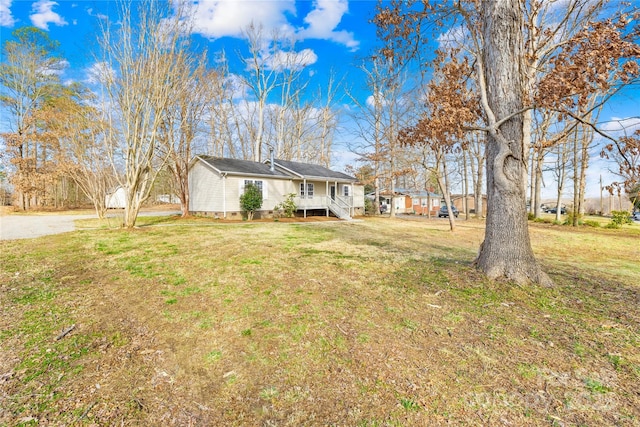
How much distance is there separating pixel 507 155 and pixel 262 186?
51.7 ft

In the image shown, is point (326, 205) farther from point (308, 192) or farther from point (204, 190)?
point (204, 190)

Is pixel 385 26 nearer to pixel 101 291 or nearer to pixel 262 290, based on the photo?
pixel 262 290

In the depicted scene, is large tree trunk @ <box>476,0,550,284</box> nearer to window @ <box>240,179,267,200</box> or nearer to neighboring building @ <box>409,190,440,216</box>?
window @ <box>240,179,267,200</box>

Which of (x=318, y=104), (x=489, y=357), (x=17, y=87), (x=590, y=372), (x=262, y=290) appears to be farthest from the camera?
(x=318, y=104)

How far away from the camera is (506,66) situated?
418 centimetres

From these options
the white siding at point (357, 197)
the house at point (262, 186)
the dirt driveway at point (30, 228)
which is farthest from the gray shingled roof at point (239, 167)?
the white siding at point (357, 197)

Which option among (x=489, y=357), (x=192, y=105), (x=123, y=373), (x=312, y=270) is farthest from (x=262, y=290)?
(x=192, y=105)

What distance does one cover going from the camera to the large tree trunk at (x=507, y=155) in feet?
13.4

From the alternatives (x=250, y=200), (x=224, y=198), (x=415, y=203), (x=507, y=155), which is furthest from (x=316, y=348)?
(x=415, y=203)

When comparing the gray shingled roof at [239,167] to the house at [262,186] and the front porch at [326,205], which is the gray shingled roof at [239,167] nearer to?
the house at [262,186]

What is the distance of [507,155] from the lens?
13.3ft

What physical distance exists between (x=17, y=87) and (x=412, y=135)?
32518 millimetres

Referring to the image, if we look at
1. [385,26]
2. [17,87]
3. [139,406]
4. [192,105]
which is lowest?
[139,406]

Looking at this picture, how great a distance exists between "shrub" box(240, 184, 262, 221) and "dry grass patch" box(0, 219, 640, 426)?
11652 mm
